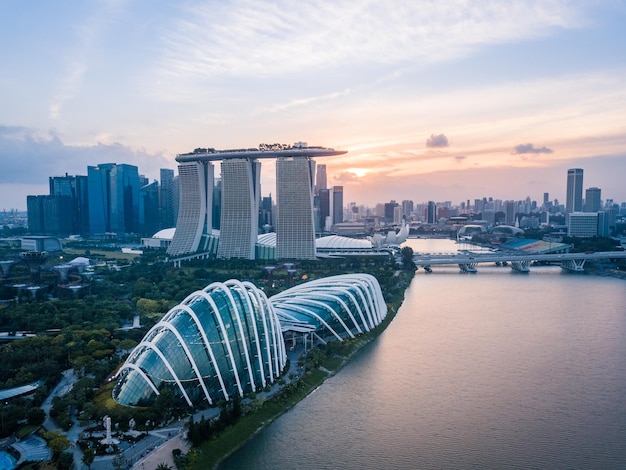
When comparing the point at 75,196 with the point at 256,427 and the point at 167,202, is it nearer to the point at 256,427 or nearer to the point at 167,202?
the point at 167,202

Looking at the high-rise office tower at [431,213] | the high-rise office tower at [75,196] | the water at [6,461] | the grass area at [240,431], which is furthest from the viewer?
the high-rise office tower at [431,213]

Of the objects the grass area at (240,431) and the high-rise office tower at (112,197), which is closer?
the grass area at (240,431)

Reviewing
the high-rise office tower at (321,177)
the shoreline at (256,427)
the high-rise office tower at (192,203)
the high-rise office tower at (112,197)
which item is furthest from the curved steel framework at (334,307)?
the high-rise office tower at (321,177)

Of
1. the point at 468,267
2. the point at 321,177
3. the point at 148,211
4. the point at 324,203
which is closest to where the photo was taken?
the point at 468,267

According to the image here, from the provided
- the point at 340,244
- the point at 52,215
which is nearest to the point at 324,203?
the point at 52,215

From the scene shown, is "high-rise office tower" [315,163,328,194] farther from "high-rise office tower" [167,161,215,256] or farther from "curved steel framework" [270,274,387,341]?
"curved steel framework" [270,274,387,341]

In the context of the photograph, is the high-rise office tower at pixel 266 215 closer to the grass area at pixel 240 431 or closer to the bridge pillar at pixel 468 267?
the bridge pillar at pixel 468 267

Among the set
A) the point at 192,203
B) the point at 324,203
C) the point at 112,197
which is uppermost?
the point at 112,197

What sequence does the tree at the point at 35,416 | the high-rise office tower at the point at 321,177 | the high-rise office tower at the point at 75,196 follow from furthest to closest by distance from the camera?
the high-rise office tower at the point at 321,177
the high-rise office tower at the point at 75,196
the tree at the point at 35,416
